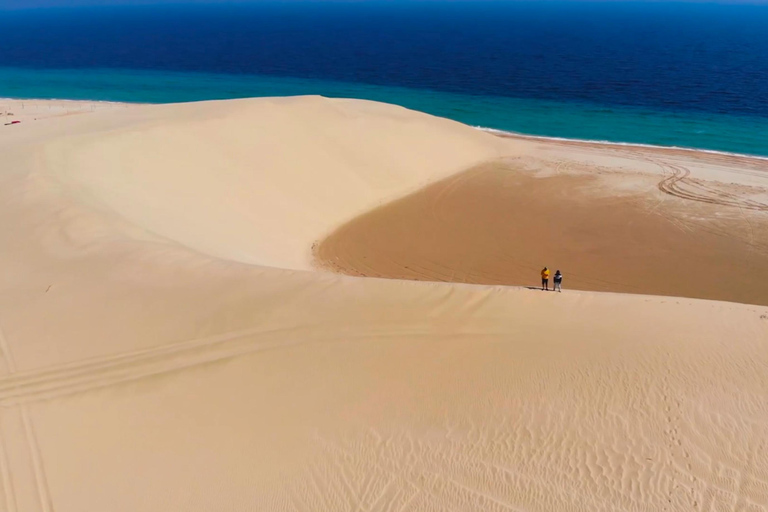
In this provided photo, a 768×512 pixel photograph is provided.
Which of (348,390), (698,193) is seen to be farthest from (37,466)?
(698,193)

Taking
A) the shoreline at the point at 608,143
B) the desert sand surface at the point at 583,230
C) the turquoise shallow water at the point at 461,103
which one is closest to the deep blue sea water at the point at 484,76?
the turquoise shallow water at the point at 461,103

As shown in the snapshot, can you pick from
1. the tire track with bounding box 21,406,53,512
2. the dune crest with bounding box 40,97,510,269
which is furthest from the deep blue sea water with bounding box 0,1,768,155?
the tire track with bounding box 21,406,53,512

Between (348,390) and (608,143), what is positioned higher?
(608,143)

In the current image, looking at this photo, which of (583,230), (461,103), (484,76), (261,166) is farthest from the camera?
(484,76)

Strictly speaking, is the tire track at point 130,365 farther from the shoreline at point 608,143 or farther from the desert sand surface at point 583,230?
the shoreline at point 608,143

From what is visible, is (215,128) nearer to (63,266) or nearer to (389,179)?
(389,179)

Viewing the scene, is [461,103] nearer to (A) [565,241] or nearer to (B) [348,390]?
(A) [565,241]

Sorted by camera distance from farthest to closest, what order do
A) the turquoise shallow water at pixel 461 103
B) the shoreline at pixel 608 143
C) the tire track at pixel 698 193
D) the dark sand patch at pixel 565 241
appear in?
the turquoise shallow water at pixel 461 103 < the shoreline at pixel 608 143 < the tire track at pixel 698 193 < the dark sand patch at pixel 565 241

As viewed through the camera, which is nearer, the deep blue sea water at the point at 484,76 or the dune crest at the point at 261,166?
the dune crest at the point at 261,166
